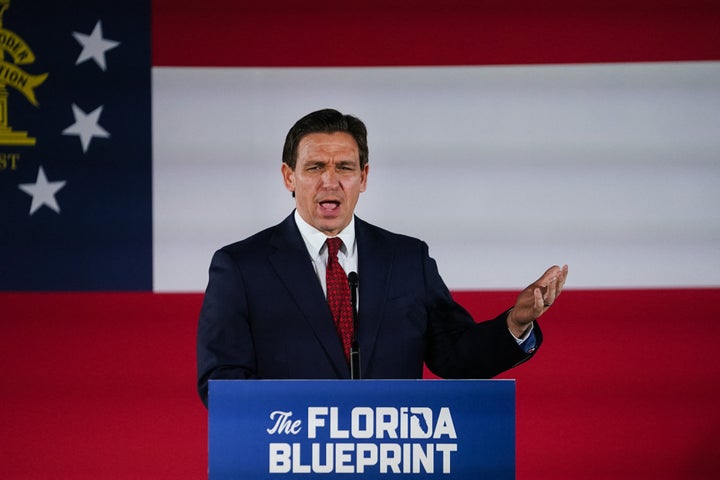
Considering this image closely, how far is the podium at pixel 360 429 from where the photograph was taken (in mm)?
1282

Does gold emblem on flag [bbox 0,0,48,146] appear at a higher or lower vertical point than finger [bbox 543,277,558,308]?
higher

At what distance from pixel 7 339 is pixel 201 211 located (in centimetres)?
79

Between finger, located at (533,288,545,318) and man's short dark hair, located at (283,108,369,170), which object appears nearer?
finger, located at (533,288,545,318)

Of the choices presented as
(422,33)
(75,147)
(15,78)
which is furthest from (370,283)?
(15,78)

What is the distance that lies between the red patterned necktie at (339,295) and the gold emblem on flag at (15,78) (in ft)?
4.64

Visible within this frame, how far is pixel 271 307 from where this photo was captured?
183 centimetres

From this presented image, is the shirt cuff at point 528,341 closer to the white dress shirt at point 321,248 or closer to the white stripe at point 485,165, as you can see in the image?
the white dress shirt at point 321,248

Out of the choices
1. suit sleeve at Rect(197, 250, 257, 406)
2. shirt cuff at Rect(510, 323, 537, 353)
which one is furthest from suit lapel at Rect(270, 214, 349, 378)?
shirt cuff at Rect(510, 323, 537, 353)

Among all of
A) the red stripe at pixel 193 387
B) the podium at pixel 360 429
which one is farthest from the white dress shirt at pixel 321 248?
the red stripe at pixel 193 387

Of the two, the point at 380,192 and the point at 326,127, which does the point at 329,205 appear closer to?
the point at 326,127

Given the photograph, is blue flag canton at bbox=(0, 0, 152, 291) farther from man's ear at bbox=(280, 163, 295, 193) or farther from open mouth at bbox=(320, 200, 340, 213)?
open mouth at bbox=(320, 200, 340, 213)

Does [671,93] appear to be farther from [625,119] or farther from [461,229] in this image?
[461,229]

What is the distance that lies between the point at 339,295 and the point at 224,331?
27 cm

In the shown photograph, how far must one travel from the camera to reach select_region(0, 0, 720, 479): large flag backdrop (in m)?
2.75
